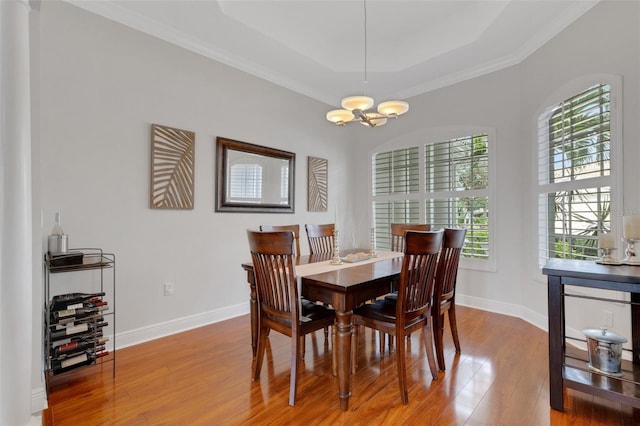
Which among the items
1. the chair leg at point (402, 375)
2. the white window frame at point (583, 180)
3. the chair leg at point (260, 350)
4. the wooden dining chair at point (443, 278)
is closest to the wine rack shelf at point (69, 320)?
the chair leg at point (260, 350)

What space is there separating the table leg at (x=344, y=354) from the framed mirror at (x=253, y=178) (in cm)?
206

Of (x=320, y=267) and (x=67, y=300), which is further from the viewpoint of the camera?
(x=320, y=267)

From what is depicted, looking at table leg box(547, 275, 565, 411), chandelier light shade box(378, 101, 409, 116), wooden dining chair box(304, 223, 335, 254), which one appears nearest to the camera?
table leg box(547, 275, 565, 411)

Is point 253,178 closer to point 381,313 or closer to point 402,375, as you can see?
point 381,313

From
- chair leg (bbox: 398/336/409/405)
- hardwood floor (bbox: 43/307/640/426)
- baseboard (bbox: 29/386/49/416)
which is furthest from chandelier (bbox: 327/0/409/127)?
baseboard (bbox: 29/386/49/416)

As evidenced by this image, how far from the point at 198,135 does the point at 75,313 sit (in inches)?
72.9

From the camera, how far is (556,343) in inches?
70.4

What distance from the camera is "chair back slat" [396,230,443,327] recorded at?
1.83 meters

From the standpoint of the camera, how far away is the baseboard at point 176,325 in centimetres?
264

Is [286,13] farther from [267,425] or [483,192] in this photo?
[267,425]

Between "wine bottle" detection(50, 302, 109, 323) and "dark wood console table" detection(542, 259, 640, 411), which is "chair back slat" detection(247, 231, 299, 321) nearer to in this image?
"wine bottle" detection(50, 302, 109, 323)

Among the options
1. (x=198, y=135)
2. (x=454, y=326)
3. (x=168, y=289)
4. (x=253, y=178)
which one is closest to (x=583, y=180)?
(x=454, y=326)

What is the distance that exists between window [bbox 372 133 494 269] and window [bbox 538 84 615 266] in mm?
602

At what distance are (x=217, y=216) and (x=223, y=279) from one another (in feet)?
2.29
